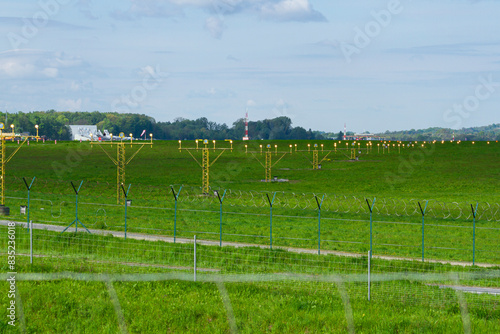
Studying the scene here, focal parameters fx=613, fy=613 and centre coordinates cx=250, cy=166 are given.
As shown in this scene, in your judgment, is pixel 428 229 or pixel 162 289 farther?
pixel 428 229

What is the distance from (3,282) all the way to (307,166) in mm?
93827

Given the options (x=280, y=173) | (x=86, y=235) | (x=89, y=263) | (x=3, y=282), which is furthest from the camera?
(x=280, y=173)

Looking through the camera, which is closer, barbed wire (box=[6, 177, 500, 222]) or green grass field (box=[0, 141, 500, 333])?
green grass field (box=[0, 141, 500, 333])

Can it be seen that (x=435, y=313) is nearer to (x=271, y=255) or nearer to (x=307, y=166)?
(x=271, y=255)

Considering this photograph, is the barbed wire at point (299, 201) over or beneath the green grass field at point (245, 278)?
beneath

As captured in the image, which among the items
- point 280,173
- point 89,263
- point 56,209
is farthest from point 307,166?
point 89,263

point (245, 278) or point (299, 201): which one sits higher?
point (245, 278)

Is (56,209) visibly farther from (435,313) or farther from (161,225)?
(435,313)

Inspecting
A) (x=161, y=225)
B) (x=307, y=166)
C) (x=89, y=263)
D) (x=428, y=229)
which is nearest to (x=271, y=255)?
(x=89, y=263)

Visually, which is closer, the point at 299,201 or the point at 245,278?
the point at 245,278

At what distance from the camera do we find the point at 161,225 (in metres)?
36.5

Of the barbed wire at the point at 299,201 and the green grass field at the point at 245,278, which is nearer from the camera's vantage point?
the green grass field at the point at 245,278

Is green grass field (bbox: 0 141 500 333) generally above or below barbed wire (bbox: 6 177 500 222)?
above

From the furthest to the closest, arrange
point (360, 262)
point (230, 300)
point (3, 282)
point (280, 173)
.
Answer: point (280, 173) → point (360, 262) → point (3, 282) → point (230, 300)
